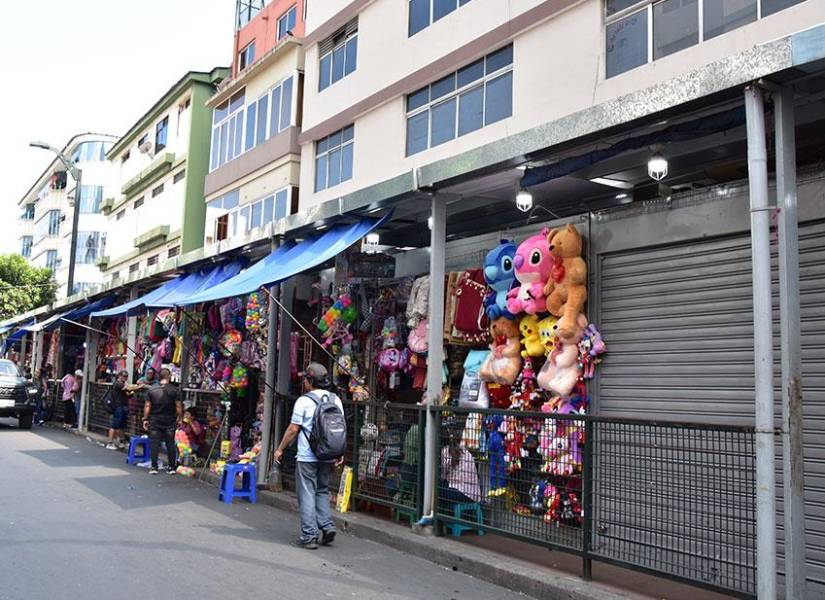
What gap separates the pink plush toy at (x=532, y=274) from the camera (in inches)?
314

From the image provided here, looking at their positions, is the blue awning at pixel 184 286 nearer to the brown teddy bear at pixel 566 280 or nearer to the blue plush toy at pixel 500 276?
the blue plush toy at pixel 500 276

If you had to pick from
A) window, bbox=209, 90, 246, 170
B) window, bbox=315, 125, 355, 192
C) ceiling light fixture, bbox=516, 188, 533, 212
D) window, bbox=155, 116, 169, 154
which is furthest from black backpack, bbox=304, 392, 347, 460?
window, bbox=155, 116, 169, 154

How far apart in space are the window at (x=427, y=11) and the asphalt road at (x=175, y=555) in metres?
12.7

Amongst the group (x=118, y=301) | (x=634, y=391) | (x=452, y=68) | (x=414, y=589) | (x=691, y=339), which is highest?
(x=452, y=68)

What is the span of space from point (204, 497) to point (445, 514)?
4268 mm

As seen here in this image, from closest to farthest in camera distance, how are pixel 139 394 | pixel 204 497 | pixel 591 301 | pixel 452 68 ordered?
pixel 591 301 → pixel 204 497 → pixel 139 394 → pixel 452 68

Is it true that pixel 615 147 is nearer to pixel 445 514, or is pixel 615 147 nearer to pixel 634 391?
pixel 634 391

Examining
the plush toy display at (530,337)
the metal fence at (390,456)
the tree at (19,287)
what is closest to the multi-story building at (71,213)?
the tree at (19,287)

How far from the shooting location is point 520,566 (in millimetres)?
6793

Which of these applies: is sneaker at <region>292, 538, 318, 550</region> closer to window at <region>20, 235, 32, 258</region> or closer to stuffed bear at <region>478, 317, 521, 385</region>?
stuffed bear at <region>478, 317, 521, 385</region>

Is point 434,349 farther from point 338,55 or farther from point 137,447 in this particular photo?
point 338,55

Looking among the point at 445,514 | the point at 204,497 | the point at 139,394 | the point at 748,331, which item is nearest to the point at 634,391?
the point at 748,331

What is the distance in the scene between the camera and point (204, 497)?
10727mm

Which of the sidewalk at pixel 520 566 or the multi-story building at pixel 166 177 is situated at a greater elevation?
the multi-story building at pixel 166 177
